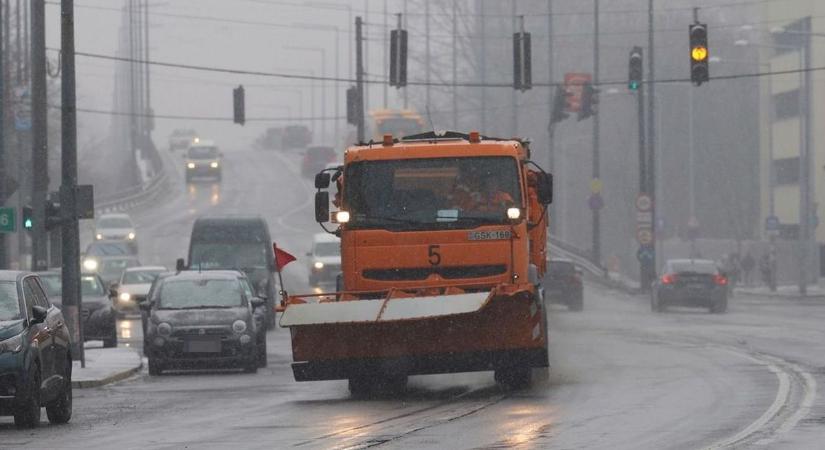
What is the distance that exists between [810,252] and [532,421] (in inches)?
2532

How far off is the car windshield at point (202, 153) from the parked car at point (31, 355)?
8288 centimetres

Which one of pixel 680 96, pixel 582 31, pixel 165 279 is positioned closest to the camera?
pixel 165 279

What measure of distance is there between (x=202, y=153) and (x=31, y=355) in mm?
85649

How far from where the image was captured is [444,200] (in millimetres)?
20734

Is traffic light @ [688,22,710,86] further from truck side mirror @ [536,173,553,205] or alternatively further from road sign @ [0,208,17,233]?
truck side mirror @ [536,173,553,205]

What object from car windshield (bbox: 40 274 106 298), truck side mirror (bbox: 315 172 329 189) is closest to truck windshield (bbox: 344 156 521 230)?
truck side mirror (bbox: 315 172 329 189)

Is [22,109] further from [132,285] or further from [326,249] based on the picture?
[326,249]

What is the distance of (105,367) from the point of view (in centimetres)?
2822

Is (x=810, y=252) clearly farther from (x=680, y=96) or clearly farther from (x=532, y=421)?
(x=532, y=421)

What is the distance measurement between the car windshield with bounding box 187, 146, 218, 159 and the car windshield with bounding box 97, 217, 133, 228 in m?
26.9

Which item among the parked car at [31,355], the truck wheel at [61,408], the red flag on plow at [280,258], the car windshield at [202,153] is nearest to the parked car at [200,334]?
the red flag on plow at [280,258]

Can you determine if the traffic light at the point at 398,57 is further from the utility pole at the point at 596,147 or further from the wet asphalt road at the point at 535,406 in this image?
the utility pole at the point at 596,147

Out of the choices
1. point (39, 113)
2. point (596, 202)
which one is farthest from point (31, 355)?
point (596, 202)

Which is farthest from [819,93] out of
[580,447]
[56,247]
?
[580,447]
